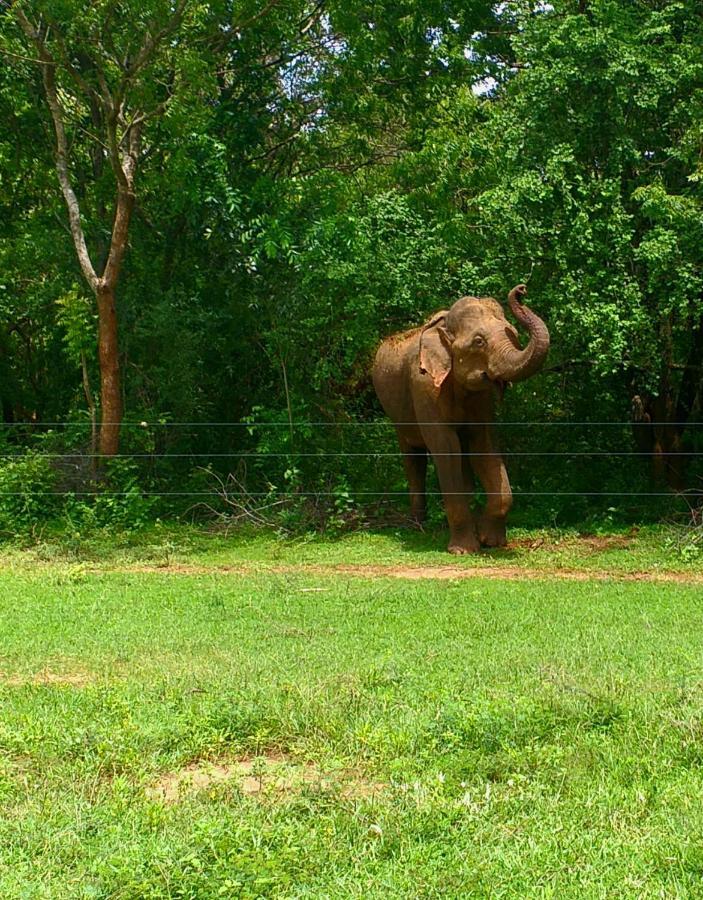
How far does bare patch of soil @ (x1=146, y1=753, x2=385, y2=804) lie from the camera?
423 centimetres

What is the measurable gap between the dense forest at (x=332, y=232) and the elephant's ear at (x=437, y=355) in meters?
1.29

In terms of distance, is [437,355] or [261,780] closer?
[261,780]

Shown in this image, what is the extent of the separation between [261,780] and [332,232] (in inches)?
400

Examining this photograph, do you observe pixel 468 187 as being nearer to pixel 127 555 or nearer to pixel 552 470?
pixel 552 470

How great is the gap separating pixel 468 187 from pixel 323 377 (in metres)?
3.52

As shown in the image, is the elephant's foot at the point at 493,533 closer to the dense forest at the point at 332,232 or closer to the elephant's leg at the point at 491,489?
the elephant's leg at the point at 491,489

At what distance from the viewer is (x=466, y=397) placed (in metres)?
12.4

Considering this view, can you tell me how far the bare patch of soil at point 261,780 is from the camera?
423 cm

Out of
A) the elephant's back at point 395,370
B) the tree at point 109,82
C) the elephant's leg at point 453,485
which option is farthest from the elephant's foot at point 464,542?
the tree at point 109,82

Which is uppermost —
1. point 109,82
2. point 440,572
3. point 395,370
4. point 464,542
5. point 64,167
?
point 109,82

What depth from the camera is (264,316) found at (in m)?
15.8

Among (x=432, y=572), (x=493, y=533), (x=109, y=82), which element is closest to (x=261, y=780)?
(x=432, y=572)

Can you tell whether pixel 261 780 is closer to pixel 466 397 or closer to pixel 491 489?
pixel 491 489

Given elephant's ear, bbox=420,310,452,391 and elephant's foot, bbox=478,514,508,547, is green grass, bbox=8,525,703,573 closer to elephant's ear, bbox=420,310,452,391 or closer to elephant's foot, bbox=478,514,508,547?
elephant's foot, bbox=478,514,508,547
